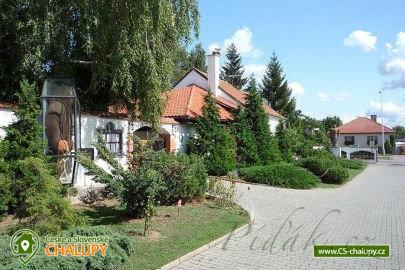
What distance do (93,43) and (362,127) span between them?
69751mm

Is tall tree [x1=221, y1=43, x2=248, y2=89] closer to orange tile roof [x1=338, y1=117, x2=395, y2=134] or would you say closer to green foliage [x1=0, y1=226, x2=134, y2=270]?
orange tile roof [x1=338, y1=117, x2=395, y2=134]

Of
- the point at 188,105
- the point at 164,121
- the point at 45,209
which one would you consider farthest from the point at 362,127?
the point at 45,209

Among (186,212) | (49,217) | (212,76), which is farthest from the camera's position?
(212,76)

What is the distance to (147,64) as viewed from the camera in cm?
1283

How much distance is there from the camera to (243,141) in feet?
68.1

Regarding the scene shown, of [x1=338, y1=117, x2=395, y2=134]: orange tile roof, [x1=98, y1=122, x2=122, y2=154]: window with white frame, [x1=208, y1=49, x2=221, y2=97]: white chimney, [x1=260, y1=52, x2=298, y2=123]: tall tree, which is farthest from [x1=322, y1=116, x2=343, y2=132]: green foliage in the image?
→ [x1=98, y1=122, x2=122, y2=154]: window with white frame

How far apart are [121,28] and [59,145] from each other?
4502 mm

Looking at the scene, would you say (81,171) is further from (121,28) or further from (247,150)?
(247,150)

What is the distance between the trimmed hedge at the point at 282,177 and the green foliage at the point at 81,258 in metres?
12.0

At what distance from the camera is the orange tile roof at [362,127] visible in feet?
229

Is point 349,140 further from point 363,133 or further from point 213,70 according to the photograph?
point 213,70

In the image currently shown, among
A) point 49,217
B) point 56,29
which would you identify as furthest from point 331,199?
point 56,29

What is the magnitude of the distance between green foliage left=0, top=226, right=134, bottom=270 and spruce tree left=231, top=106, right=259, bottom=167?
594 inches

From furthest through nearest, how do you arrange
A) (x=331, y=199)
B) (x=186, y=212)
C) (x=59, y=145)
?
(x=331, y=199) → (x=59, y=145) → (x=186, y=212)
